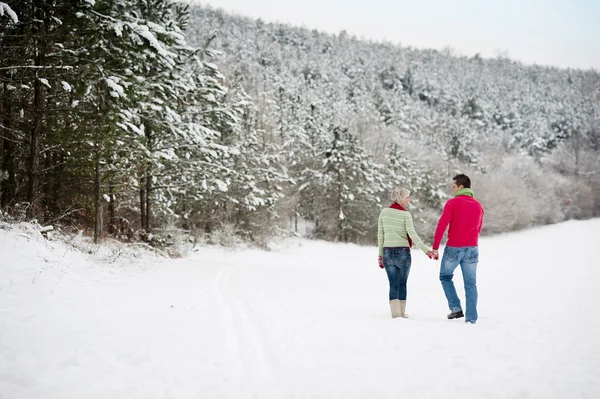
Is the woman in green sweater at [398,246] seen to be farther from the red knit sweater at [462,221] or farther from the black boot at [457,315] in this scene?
the black boot at [457,315]

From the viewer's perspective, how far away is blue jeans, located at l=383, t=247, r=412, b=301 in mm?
5707

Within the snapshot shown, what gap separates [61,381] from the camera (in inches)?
119

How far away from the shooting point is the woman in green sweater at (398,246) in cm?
571

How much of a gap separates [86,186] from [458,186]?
33.4 ft

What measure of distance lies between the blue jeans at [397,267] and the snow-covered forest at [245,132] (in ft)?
21.9

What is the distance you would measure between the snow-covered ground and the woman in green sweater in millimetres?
389

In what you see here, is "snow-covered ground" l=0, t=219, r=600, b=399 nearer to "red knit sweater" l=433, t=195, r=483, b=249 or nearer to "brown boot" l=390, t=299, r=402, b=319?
"brown boot" l=390, t=299, r=402, b=319

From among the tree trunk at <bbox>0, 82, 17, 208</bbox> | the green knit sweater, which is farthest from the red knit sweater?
the tree trunk at <bbox>0, 82, 17, 208</bbox>

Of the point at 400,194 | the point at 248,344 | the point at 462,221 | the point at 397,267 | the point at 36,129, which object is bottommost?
the point at 248,344

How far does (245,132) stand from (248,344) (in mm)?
24406

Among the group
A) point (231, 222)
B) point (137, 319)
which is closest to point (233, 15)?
point (231, 222)

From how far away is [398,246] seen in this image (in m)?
5.74

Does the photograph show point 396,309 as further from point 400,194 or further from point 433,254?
point 400,194

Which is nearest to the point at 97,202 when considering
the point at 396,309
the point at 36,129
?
the point at 36,129
